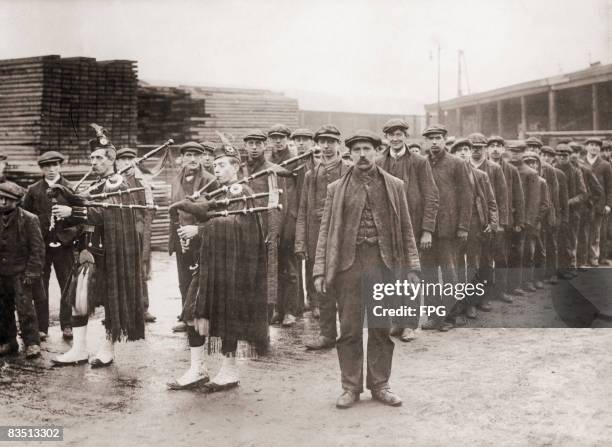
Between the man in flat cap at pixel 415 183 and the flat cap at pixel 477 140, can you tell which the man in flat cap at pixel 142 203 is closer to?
the man in flat cap at pixel 415 183

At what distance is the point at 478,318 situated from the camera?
639 cm

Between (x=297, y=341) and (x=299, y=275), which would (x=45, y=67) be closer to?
(x=299, y=275)

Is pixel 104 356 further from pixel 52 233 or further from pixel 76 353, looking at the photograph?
pixel 52 233

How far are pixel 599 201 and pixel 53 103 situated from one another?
26.8ft

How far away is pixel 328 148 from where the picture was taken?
5801 mm

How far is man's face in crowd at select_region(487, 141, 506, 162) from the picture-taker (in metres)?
7.41

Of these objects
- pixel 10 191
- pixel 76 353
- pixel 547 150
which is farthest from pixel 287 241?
pixel 547 150

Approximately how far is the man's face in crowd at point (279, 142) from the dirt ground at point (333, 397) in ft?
6.13

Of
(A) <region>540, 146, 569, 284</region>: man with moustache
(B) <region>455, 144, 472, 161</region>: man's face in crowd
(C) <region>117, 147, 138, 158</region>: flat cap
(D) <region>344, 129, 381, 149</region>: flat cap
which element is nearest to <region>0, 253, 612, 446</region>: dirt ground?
(D) <region>344, 129, 381, 149</region>: flat cap

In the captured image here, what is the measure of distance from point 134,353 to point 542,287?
4931 millimetres

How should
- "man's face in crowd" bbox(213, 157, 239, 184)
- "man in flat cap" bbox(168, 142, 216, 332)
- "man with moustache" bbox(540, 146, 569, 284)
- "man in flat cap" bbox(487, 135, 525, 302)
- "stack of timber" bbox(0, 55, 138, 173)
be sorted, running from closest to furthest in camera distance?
1. "man's face in crowd" bbox(213, 157, 239, 184)
2. "man in flat cap" bbox(168, 142, 216, 332)
3. "man in flat cap" bbox(487, 135, 525, 302)
4. "man with moustache" bbox(540, 146, 569, 284)
5. "stack of timber" bbox(0, 55, 138, 173)

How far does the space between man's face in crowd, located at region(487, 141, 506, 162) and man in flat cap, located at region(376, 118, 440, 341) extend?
195 centimetres

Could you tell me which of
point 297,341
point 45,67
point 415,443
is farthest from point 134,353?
point 45,67

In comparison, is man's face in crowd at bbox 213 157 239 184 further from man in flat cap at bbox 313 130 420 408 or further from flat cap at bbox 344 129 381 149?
flat cap at bbox 344 129 381 149
